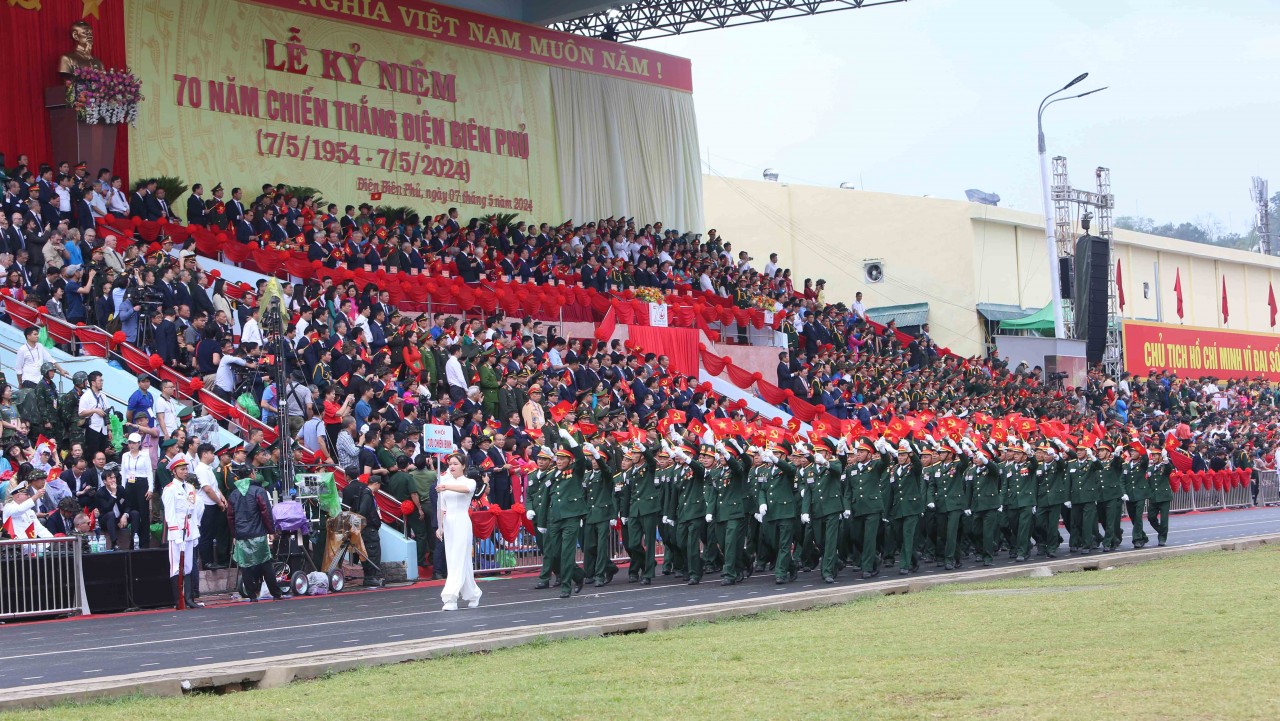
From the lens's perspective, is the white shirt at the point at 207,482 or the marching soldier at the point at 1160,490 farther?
the marching soldier at the point at 1160,490

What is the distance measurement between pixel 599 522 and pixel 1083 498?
7.47 metres

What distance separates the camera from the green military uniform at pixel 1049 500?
20.3 m

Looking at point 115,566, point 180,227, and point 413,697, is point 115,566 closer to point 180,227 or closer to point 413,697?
point 413,697

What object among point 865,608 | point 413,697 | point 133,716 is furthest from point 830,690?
point 865,608

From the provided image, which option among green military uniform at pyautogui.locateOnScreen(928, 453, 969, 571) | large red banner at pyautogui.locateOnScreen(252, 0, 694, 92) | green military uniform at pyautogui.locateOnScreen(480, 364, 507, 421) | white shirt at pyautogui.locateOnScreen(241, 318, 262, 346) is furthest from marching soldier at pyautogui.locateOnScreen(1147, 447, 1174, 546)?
large red banner at pyautogui.locateOnScreen(252, 0, 694, 92)

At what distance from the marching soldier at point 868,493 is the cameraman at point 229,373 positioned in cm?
789

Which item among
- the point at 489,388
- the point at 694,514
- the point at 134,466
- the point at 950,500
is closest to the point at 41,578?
the point at 134,466

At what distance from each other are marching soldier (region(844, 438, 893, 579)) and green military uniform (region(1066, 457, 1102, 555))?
4182 millimetres

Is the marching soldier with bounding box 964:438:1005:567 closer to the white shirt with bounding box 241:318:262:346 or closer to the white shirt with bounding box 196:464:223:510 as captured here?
the white shirt with bounding box 196:464:223:510

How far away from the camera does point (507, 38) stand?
34.8 meters

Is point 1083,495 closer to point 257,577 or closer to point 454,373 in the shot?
point 454,373

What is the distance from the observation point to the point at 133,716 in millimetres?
8117

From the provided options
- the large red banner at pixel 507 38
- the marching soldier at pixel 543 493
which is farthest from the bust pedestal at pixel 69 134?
the marching soldier at pixel 543 493

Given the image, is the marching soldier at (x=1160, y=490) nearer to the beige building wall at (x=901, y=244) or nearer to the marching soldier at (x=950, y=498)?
the marching soldier at (x=950, y=498)
